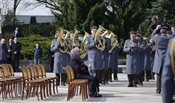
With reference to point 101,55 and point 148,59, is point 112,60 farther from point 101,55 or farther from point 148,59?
point 101,55

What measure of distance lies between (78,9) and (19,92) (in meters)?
24.6

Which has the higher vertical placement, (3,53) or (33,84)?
(3,53)


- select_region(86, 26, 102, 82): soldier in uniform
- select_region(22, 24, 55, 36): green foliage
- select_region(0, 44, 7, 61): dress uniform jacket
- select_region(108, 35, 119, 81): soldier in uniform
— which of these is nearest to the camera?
select_region(86, 26, 102, 82): soldier in uniform

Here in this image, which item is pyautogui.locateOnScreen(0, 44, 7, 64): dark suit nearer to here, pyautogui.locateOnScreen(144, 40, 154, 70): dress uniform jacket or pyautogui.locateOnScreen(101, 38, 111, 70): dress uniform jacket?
pyautogui.locateOnScreen(144, 40, 154, 70): dress uniform jacket

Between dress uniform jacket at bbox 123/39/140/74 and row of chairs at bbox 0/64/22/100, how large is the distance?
4.26m

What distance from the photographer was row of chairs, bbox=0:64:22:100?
1344 centimetres

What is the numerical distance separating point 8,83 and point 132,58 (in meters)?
5.27

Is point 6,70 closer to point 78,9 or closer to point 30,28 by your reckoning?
point 78,9

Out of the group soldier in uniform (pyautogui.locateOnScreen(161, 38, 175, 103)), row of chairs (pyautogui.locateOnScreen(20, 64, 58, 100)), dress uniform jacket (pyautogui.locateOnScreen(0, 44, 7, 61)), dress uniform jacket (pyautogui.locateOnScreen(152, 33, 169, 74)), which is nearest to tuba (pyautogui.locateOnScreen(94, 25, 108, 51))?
row of chairs (pyautogui.locateOnScreen(20, 64, 58, 100))

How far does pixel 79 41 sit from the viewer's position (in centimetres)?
1869

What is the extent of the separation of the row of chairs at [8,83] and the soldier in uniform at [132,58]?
4.26m

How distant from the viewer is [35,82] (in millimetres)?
13000

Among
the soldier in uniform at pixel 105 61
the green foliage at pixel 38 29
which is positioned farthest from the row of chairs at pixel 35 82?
the green foliage at pixel 38 29

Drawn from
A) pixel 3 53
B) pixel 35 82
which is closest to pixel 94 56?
pixel 35 82
